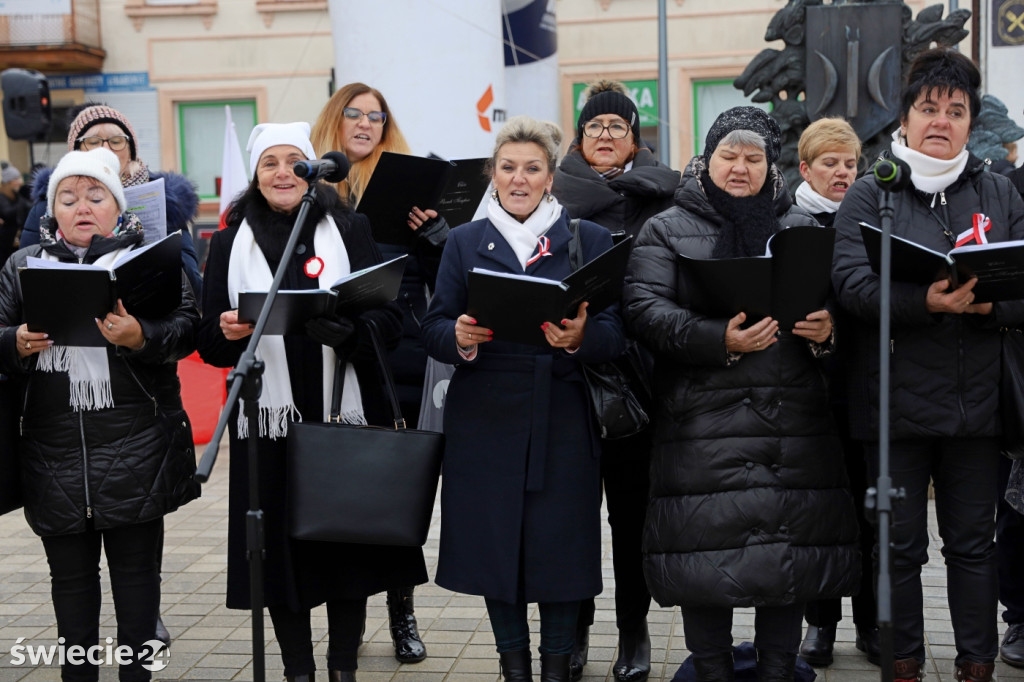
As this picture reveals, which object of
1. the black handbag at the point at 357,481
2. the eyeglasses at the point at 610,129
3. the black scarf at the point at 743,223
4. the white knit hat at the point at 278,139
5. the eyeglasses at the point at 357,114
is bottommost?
the black handbag at the point at 357,481

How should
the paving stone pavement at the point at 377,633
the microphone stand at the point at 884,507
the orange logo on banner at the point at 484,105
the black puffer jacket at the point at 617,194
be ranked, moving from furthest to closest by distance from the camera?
1. the orange logo on banner at the point at 484,105
2. the paving stone pavement at the point at 377,633
3. the black puffer jacket at the point at 617,194
4. the microphone stand at the point at 884,507

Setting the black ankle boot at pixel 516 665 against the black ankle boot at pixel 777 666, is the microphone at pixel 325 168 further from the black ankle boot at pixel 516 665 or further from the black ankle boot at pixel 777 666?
the black ankle boot at pixel 777 666

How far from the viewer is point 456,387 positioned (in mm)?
4004

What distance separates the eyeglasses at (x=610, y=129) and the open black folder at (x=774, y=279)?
1207 millimetres

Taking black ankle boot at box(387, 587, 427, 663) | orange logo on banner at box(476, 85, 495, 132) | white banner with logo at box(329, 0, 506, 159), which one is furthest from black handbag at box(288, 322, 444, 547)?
orange logo on banner at box(476, 85, 495, 132)

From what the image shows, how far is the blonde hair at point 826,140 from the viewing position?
480 centimetres

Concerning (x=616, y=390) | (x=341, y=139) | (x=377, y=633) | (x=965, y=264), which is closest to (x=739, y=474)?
(x=616, y=390)

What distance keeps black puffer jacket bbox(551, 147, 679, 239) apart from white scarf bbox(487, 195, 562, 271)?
A: 1.82ft

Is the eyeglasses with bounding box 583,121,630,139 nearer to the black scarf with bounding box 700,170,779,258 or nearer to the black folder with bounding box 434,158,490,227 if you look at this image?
the black folder with bounding box 434,158,490,227

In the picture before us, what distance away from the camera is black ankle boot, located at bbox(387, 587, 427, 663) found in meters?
4.83

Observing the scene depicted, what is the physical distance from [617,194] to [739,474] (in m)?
1.32

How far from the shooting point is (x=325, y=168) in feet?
12.2

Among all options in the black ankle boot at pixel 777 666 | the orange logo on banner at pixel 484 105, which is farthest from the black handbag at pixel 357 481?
the orange logo on banner at pixel 484 105

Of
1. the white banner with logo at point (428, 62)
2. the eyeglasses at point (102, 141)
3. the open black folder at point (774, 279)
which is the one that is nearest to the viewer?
the open black folder at point (774, 279)
